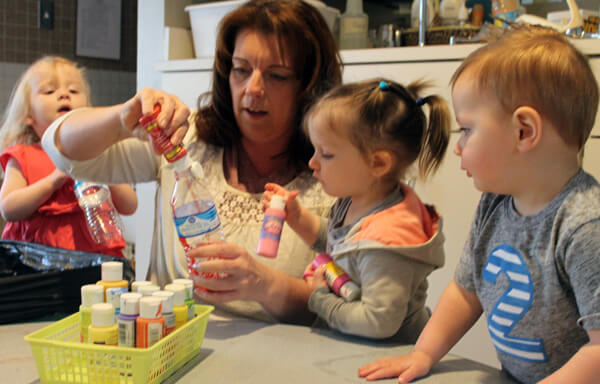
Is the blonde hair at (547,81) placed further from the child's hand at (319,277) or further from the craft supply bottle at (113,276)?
the craft supply bottle at (113,276)

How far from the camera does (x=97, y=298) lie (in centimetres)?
79

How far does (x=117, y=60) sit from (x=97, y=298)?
2.81 metres

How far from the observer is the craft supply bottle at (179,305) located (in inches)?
32.1

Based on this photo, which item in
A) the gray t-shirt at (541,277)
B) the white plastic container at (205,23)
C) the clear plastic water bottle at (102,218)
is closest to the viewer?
the gray t-shirt at (541,277)

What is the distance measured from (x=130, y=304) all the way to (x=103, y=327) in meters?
0.04

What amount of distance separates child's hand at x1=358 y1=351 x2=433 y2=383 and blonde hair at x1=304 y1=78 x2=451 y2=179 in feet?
1.08

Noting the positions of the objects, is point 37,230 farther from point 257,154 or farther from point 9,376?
point 9,376

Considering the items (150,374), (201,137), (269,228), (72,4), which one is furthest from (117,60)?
(150,374)

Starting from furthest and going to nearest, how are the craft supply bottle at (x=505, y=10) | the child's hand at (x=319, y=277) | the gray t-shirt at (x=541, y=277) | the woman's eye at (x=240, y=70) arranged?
1. the craft supply bottle at (x=505, y=10)
2. the woman's eye at (x=240, y=70)
3. the child's hand at (x=319, y=277)
4. the gray t-shirt at (x=541, y=277)

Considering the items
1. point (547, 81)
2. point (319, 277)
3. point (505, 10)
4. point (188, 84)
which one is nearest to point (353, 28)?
point (505, 10)

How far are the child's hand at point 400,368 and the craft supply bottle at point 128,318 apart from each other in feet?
1.01

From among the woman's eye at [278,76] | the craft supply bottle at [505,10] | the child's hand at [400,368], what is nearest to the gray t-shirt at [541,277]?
the child's hand at [400,368]

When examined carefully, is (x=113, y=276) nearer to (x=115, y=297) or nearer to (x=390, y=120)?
(x=115, y=297)

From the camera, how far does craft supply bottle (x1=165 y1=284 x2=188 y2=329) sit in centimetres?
82
